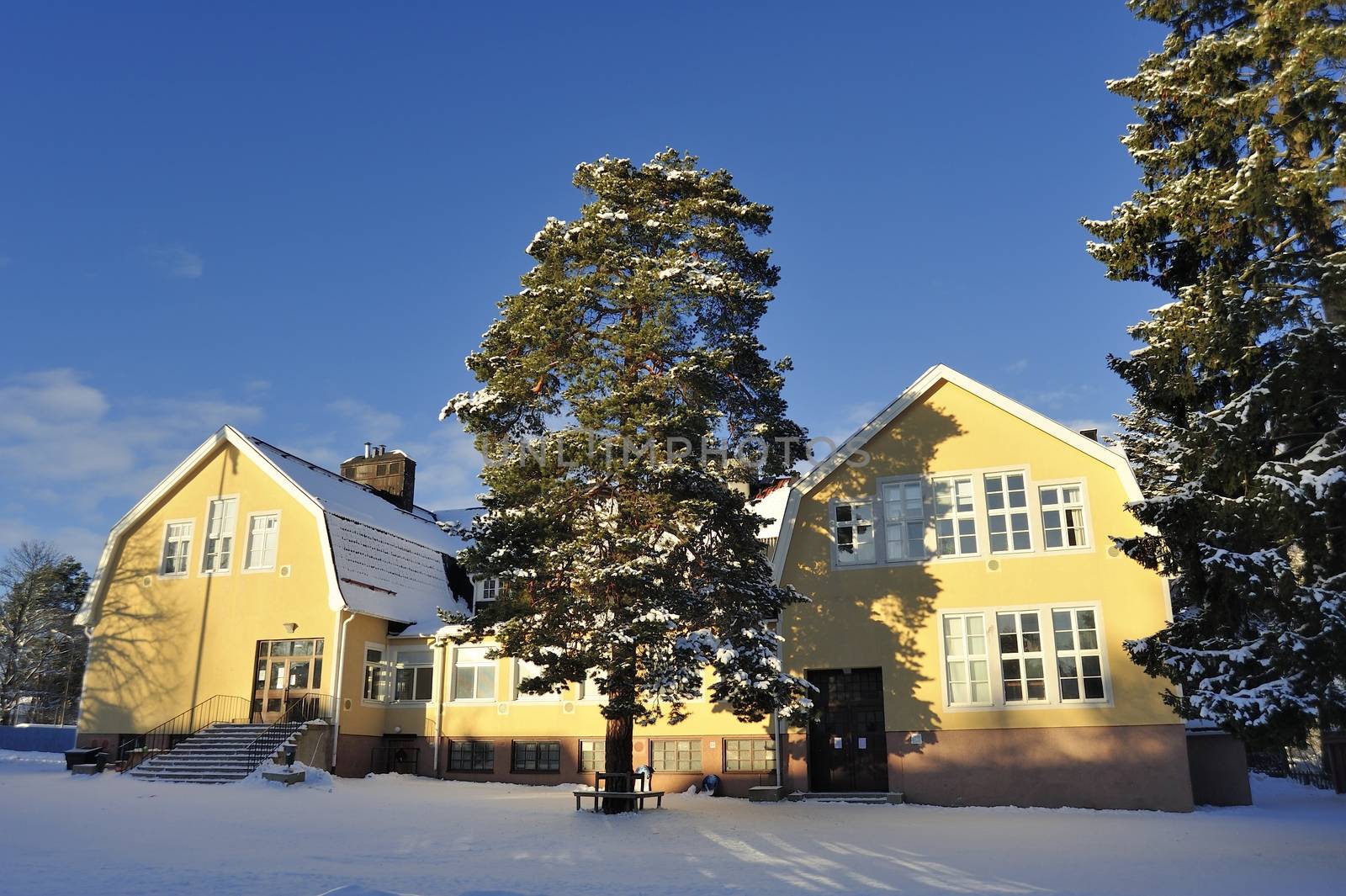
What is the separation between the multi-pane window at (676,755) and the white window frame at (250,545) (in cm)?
1126

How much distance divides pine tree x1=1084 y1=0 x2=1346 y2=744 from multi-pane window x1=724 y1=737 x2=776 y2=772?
10138mm

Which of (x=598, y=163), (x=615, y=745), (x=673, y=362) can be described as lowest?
(x=615, y=745)

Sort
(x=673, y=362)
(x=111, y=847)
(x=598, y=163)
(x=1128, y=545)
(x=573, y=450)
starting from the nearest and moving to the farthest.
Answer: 1. (x=111, y=847)
2. (x=1128, y=545)
3. (x=573, y=450)
4. (x=673, y=362)
5. (x=598, y=163)

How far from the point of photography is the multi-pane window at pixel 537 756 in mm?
Answer: 25062

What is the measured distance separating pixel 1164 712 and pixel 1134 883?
34.0 feet

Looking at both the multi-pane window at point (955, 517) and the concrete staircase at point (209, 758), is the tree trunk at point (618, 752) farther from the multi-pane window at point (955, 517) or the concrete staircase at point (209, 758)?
the concrete staircase at point (209, 758)

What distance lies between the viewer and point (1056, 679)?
67.4ft

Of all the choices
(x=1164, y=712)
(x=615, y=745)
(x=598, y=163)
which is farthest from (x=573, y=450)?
(x=1164, y=712)

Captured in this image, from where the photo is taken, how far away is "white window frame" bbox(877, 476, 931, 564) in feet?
72.4

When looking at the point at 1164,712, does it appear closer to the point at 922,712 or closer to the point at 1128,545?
the point at 922,712

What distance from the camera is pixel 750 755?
23078 mm

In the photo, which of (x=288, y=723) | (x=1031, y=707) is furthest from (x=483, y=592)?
(x=1031, y=707)

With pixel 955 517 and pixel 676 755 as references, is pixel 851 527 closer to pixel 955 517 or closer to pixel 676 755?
pixel 955 517

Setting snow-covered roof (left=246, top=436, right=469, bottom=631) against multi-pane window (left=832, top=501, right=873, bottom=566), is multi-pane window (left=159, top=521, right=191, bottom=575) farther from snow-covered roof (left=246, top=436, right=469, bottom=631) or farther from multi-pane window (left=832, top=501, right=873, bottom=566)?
multi-pane window (left=832, top=501, right=873, bottom=566)
